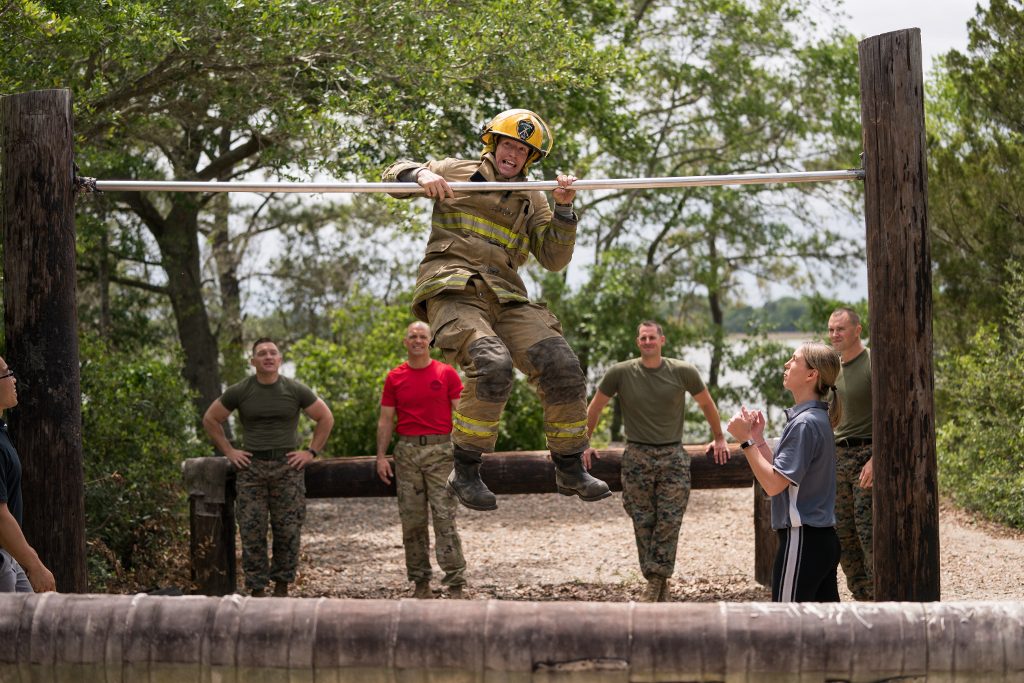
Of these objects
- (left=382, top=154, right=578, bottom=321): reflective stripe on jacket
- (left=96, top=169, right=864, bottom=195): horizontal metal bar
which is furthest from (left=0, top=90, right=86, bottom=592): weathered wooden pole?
(left=382, top=154, right=578, bottom=321): reflective stripe on jacket

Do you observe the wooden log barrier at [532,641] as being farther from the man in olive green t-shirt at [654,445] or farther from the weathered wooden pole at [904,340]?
the man in olive green t-shirt at [654,445]

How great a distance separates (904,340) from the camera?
4.56 meters

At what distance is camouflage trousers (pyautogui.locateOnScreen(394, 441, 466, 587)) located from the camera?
7570 mm

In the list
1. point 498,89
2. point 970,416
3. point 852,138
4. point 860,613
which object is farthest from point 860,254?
point 860,613

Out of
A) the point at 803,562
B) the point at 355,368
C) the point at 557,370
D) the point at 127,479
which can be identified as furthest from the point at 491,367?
Result: the point at 355,368

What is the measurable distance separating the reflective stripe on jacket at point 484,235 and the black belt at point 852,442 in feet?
7.28

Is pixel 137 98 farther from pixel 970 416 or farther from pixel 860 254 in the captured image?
pixel 860 254

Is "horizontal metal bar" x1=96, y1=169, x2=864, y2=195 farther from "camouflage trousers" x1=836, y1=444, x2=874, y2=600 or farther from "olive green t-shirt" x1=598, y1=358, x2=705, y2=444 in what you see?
"olive green t-shirt" x1=598, y1=358, x2=705, y2=444

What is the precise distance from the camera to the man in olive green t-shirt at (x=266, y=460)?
757cm

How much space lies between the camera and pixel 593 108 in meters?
11.6

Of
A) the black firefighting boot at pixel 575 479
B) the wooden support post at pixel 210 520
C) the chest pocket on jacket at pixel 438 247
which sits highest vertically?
the chest pocket on jacket at pixel 438 247

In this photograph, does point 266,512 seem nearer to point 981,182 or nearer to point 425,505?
point 425,505

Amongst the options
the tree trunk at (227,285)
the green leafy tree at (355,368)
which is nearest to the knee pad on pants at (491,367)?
the green leafy tree at (355,368)

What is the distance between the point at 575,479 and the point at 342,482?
331 centimetres
